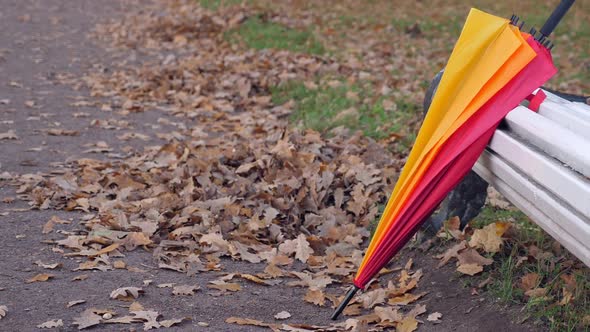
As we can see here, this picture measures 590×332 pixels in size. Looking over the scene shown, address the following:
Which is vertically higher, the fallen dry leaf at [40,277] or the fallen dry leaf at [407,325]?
the fallen dry leaf at [407,325]

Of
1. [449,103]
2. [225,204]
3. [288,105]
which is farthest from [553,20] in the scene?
[288,105]

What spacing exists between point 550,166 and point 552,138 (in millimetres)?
152

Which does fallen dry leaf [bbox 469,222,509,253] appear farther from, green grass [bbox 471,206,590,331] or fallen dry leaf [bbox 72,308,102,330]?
fallen dry leaf [bbox 72,308,102,330]

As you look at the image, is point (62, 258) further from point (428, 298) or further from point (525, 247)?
point (525, 247)

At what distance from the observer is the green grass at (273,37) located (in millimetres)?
10115

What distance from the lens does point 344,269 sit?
3996 millimetres

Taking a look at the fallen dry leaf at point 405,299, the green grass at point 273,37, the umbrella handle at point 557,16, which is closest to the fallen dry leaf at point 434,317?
the fallen dry leaf at point 405,299

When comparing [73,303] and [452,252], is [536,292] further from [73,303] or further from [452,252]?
[73,303]

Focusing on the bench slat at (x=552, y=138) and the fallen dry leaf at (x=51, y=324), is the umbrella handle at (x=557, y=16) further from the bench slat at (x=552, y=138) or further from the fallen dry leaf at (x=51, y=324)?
the fallen dry leaf at (x=51, y=324)

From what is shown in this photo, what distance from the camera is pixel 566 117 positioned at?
107 inches

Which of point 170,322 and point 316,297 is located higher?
point 316,297

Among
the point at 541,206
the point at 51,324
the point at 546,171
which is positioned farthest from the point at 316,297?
the point at 546,171

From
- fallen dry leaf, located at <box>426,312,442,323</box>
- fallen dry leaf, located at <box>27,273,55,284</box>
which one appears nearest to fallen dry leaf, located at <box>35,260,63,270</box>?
fallen dry leaf, located at <box>27,273,55,284</box>

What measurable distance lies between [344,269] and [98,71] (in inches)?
266
